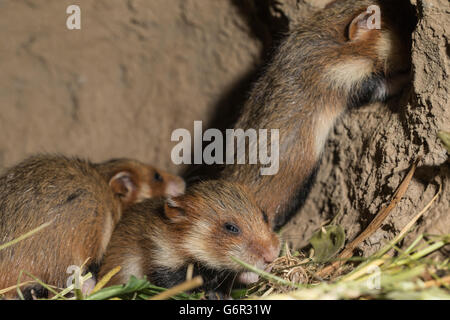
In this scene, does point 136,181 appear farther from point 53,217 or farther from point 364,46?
point 364,46

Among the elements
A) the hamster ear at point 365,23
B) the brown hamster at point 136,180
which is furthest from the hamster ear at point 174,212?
the hamster ear at point 365,23

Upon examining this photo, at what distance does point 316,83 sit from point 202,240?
1.60 meters

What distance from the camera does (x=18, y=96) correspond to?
20.5 ft

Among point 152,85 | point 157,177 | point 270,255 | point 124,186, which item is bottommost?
point 270,255

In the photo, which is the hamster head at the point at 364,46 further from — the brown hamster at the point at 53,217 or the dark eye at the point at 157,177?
the brown hamster at the point at 53,217

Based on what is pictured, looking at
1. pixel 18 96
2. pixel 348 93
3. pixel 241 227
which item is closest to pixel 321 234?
pixel 241 227

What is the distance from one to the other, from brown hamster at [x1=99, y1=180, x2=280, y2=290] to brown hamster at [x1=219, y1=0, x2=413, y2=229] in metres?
0.60

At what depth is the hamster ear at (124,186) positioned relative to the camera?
15.2 feet

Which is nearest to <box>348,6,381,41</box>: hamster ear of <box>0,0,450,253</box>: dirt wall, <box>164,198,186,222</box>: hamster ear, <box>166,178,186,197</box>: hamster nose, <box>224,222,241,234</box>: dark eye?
<box>0,0,450,253</box>: dirt wall

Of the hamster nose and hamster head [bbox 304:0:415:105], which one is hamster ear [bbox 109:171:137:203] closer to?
the hamster nose

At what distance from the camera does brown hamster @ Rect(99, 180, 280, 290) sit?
3.60m

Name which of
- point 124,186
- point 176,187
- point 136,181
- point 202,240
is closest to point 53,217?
point 202,240

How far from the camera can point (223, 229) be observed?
12.0ft

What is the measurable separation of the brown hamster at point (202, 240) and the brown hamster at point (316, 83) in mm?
601
